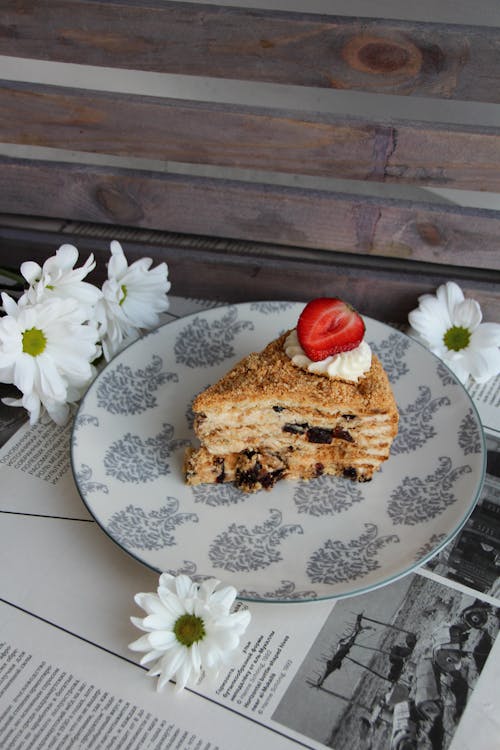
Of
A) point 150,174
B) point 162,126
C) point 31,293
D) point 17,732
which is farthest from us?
point 150,174

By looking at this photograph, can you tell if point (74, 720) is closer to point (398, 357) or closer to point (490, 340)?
point (398, 357)

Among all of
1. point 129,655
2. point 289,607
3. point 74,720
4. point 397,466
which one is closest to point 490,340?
point 397,466

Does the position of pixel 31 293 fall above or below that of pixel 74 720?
above

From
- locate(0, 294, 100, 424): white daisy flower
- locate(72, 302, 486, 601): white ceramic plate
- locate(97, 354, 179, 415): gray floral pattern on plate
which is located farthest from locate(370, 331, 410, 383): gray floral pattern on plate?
locate(0, 294, 100, 424): white daisy flower

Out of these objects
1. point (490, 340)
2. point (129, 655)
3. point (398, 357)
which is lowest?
point (129, 655)

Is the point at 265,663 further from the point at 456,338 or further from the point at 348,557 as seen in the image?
the point at 456,338

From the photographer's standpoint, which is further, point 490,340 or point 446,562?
point 490,340

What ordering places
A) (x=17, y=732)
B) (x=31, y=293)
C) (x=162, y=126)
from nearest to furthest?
(x=17, y=732) < (x=31, y=293) < (x=162, y=126)

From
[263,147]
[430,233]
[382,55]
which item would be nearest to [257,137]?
[263,147]
